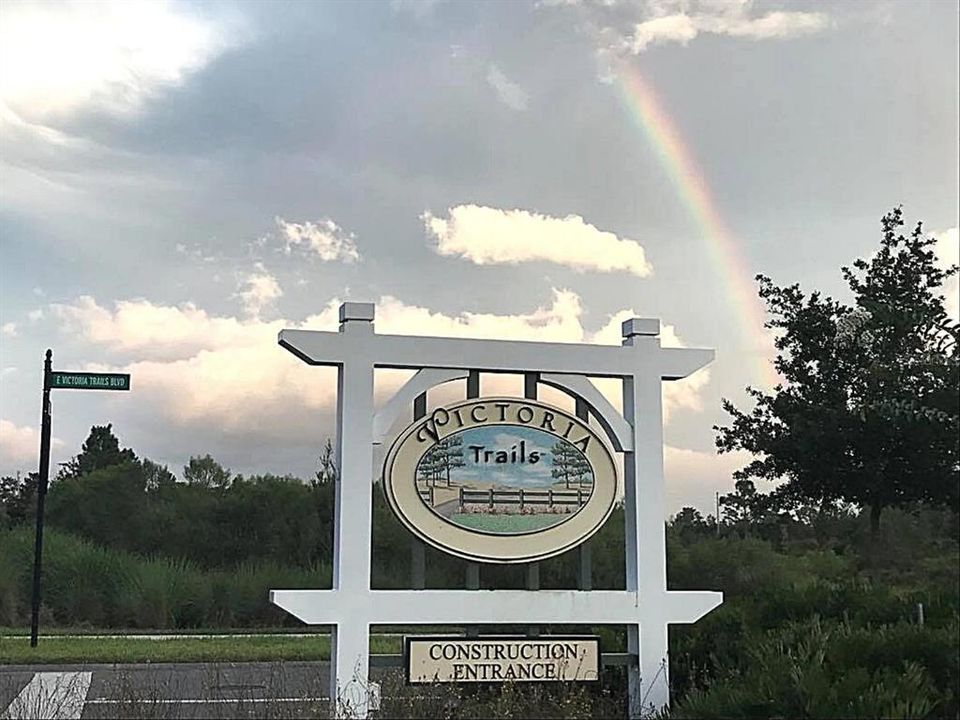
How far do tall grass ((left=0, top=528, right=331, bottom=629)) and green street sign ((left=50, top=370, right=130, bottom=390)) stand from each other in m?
5.30

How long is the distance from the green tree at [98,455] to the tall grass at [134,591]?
887 centimetres

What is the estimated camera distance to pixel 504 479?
30.9ft

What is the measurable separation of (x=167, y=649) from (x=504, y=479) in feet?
28.5

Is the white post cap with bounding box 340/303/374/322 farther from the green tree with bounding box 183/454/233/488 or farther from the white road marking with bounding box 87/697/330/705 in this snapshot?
the green tree with bounding box 183/454/233/488

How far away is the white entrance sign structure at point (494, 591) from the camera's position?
899cm

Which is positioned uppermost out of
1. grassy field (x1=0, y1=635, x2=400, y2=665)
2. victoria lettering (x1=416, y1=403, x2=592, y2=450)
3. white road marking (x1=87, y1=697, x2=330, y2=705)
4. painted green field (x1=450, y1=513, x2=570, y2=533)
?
victoria lettering (x1=416, y1=403, x2=592, y2=450)

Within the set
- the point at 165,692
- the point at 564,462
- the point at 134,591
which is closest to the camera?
→ the point at 564,462

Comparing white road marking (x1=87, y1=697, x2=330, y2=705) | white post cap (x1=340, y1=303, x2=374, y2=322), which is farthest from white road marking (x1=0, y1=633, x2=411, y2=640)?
white post cap (x1=340, y1=303, x2=374, y2=322)

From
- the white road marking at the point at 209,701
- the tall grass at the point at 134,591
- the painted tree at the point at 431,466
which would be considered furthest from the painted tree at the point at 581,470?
the tall grass at the point at 134,591

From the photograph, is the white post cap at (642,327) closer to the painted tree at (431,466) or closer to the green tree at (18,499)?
the painted tree at (431,466)

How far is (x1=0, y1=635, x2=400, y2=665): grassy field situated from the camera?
15.2 meters

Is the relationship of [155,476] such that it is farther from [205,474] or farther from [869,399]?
[869,399]

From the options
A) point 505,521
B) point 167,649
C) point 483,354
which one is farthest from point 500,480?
point 167,649

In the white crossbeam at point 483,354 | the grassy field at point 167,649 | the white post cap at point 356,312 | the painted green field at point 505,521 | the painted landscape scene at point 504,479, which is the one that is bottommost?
the grassy field at point 167,649
